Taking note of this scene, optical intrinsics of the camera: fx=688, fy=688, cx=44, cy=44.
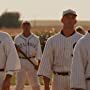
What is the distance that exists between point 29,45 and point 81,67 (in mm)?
8342

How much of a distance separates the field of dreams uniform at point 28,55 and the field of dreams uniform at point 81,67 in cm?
784

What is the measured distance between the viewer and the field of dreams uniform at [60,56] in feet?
38.5

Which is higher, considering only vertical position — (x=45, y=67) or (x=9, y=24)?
(x=9, y=24)

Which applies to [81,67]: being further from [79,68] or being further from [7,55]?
[7,55]

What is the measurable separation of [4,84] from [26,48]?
6386mm

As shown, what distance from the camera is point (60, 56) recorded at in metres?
11.8

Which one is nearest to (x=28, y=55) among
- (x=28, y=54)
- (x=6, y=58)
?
(x=28, y=54)

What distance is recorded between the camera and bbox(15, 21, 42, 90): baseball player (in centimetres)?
1731

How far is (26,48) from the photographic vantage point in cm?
1752

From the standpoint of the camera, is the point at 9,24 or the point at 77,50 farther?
the point at 9,24

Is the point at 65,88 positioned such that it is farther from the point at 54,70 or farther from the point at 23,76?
the point at 23,76

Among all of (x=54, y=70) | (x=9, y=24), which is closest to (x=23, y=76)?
(x=54, y=70)

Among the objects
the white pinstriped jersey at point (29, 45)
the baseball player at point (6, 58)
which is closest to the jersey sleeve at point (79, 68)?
A: the baseball player at point (6, 58)

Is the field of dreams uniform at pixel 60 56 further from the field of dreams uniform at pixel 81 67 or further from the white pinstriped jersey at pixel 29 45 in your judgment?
the white pinstriped jersey at pixel 29 45
